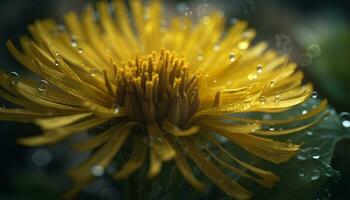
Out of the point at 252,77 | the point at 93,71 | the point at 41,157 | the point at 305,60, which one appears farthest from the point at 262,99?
the point at 41,157

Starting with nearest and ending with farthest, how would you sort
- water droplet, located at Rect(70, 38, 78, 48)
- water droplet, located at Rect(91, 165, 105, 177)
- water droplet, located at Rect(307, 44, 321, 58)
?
water droplet, located at Rect(91, 165, 105, 177), water droplet, located at Rect(70, 38, 78, 48), water droplet, located at Rect(307, 44, 321, 58)

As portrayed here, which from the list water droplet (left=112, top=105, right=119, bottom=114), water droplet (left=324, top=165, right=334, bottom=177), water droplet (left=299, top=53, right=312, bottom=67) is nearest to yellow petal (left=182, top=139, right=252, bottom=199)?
water droplet (left=112, top=105, right=119, bottom=114)

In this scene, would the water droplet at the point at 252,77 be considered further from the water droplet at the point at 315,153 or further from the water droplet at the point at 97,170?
the water droplet at the point at 97,170

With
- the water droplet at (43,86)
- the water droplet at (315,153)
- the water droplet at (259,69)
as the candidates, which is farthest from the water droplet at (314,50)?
the water droplet at (43,86)

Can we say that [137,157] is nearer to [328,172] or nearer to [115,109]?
[115,109]

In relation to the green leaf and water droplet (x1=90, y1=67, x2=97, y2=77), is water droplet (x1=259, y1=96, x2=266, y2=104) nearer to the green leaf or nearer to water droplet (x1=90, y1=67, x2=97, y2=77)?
the green leaf
